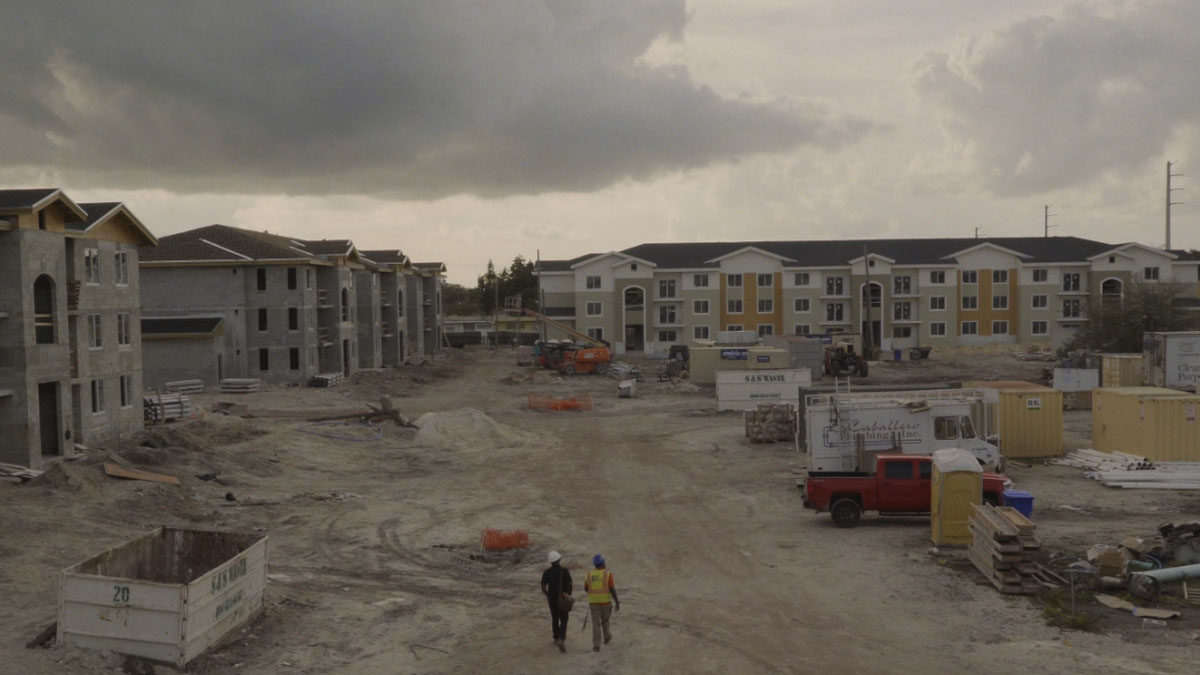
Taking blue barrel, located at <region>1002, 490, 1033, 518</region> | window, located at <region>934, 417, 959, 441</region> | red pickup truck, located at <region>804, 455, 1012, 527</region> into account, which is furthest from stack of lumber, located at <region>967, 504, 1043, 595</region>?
window, located at <region>934, 417, 959, 441</region>

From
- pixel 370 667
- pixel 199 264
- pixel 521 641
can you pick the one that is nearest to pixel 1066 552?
pixel 521 641

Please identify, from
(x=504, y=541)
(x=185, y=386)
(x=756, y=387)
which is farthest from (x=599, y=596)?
(x=185, y=386)

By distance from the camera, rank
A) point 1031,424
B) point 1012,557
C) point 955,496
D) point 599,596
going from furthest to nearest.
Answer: point 1031,424
point 955,496
point 1012,557
point 599,596

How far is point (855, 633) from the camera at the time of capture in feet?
54.4

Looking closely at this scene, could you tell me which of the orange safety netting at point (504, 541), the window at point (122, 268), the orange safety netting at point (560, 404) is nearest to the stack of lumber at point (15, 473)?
the window at point (122, 268)

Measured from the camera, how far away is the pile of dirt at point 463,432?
4141 cm

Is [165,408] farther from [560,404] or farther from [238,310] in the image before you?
[560,404]

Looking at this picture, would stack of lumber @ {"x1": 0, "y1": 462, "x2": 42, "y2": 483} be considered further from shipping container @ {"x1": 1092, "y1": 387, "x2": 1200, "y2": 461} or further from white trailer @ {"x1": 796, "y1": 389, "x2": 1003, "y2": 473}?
shipping container @ {"x1": 1092, "y1": 387, "x2": 1200, "y2": 461}

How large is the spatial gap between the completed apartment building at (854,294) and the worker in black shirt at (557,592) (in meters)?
75.8

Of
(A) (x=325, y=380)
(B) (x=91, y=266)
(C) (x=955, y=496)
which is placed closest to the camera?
(C) (x=955, y=496)

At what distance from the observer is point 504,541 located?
23125 millimetres

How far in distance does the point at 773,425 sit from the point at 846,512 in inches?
631

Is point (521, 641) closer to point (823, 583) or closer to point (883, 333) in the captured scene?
point (823, 583)

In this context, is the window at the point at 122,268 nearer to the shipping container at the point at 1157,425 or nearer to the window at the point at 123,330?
the window at the point at 123,330
